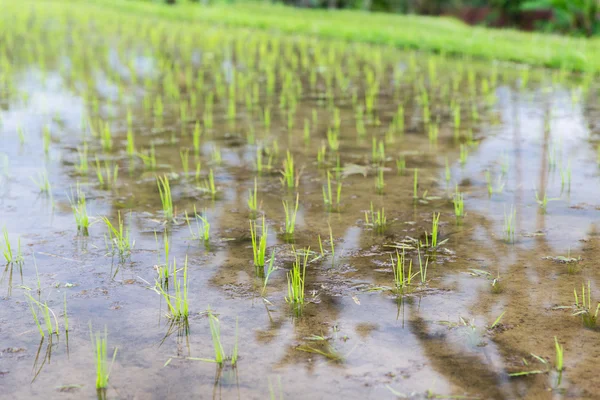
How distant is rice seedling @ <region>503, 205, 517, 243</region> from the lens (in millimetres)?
2920

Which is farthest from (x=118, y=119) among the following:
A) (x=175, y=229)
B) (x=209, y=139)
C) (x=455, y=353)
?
(x=455, y=353)

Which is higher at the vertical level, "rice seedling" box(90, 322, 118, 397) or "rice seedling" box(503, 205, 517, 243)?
"rice seedling" box(503, 205, 517, 243)

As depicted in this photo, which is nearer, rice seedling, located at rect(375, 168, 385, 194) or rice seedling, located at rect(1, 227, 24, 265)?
rice seedling, located at rect(1, 227, 24, 265)

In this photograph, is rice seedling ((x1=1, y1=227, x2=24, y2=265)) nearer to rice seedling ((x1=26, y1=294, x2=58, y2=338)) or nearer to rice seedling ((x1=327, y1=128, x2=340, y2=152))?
rice seedling ((x1=26, y1=294, x2=58, y2=338))

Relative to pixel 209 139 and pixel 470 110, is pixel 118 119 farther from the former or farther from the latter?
pixel 470 110

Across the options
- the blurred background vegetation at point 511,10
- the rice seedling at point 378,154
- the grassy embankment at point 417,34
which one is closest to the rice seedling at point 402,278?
the rice seedling at point 378,154

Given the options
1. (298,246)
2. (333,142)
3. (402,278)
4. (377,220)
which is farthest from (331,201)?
(333,142)

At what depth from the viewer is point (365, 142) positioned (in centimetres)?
485

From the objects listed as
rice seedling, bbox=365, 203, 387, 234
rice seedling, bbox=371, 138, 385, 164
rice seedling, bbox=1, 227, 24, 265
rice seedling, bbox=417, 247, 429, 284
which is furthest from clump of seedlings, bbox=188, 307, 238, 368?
rice seedling, bbox=371, 138, 385, 164

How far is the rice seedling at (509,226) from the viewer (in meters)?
2.92

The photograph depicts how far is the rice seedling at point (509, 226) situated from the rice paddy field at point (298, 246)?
0.01 meters

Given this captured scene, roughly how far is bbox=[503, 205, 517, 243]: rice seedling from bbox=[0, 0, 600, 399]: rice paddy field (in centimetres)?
1

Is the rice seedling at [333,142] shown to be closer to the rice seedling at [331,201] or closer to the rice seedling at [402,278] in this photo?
the rice seedling at [331,201]

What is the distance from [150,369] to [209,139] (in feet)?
10.3
